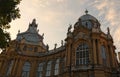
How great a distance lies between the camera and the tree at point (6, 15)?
13.3 meters

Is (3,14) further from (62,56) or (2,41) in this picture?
(62,56)

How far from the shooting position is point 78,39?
3138 centimetres

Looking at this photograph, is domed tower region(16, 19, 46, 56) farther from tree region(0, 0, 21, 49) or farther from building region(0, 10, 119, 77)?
tree region(0, 0, 21, 49)

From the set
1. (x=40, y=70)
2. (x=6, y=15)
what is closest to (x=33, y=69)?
(x=40, y=70)

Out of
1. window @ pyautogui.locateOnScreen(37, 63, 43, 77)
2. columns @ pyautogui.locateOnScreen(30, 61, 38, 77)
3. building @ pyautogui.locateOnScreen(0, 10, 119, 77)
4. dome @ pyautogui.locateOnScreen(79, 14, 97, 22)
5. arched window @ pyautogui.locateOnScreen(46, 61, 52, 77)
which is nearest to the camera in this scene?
building @ pyautogui.locateOnScreen(0, 10, 119, 77)

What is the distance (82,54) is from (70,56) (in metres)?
2.45

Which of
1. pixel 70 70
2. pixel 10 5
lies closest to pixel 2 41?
pixel 10 5

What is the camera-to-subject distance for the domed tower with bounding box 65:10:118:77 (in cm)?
2697

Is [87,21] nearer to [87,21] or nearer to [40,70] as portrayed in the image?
[87,21]

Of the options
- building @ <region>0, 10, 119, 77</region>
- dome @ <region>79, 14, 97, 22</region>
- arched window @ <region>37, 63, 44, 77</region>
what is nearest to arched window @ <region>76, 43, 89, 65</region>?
building @ <region>0, 10, 119, 77</region>

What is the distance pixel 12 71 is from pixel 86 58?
798 inches

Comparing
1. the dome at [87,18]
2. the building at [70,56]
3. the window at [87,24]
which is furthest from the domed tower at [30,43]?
the window at [87,24]

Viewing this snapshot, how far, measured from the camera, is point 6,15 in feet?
45.6

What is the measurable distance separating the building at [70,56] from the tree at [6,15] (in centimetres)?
1654
